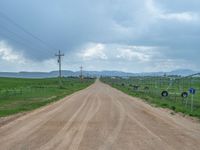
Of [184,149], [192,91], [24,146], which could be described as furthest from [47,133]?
[192,91]

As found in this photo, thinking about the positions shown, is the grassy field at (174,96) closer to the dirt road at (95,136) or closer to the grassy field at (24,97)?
the dirt road at (95,136)

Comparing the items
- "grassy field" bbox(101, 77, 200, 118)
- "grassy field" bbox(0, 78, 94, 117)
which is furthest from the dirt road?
"grassy field" bbox(101, 77, 200, 118)

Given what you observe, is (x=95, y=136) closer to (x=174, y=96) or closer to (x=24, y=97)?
(x=24, y=97)

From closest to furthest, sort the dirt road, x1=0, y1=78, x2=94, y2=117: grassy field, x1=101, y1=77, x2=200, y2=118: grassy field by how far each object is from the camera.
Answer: the dirt road < x1=0, y1=78, x2=94, y2=117: grassy field < x1=101, y1=77, x2=200, y2=118: grassy field

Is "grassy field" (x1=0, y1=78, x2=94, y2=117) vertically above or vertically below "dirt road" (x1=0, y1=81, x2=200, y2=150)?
below

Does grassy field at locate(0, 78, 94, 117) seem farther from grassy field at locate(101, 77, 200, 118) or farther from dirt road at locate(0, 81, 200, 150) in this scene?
grassy field at locate(101, 77, 200, 118)

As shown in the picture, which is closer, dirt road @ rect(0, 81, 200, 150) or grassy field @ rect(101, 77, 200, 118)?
dirt road @ rect(0, 81, 200, 150)

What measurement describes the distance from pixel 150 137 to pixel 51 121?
6.72 m

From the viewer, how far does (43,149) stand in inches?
437

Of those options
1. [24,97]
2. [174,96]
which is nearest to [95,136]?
[24,97]

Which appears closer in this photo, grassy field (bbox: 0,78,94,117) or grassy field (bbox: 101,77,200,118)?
grassy field (bbox: 0,78,94,117)

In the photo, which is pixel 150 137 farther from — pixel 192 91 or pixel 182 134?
pixel 192 91

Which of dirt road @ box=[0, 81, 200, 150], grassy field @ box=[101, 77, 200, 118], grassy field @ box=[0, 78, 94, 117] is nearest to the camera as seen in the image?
dirt road @ box=[0, 81, 200, 150]

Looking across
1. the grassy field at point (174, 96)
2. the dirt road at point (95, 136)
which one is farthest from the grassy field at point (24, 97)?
the grassy field at point (174, 96)
